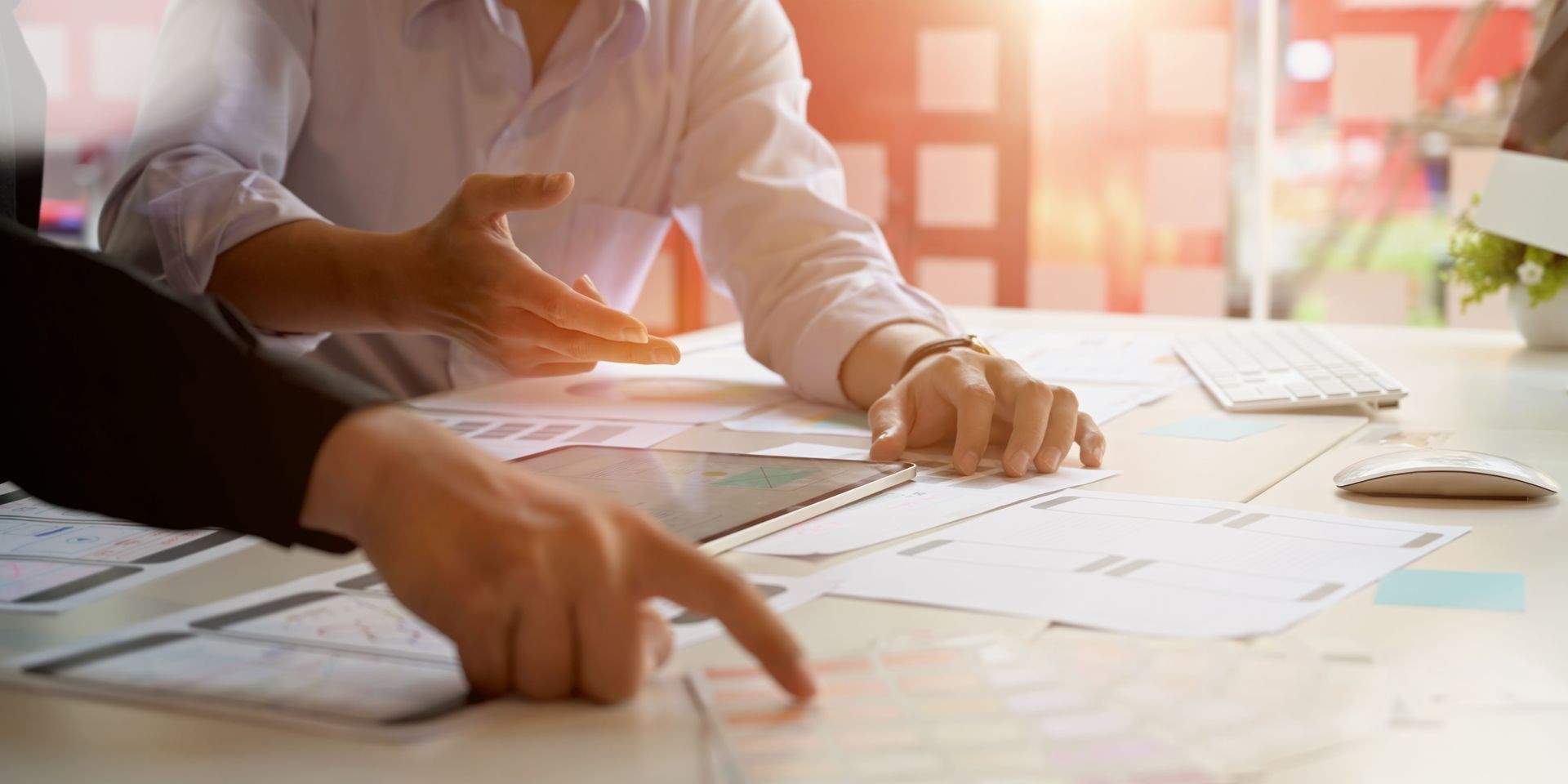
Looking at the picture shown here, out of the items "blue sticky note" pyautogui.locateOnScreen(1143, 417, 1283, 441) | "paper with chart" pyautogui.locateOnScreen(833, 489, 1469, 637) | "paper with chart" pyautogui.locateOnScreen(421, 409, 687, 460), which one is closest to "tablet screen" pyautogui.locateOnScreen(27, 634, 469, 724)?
"paper with chart" pyautogui.locateOnScreen(833, 489, 1469, 637)

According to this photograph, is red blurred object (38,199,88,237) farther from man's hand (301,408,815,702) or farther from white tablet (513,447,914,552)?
man's hand (301,408,815,702)

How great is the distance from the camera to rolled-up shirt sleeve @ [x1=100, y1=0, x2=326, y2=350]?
1.30 meters

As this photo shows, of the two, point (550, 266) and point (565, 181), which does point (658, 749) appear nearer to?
point (565, 181)

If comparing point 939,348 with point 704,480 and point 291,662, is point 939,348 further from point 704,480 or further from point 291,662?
point 291,662

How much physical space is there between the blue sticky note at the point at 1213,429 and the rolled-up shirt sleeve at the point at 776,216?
0.26m

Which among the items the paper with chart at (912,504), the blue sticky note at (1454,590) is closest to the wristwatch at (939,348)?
the paper with chart at (912,504)

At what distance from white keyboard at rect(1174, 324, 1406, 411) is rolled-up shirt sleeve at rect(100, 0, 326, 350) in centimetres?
93

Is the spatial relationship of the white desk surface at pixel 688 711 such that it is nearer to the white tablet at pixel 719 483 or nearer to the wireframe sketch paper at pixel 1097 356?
the white tablet at pixel 719 483

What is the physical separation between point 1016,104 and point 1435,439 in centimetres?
301

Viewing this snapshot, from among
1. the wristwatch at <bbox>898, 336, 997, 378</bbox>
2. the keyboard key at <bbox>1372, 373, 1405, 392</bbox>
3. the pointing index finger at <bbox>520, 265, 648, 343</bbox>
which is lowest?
the keyboard key at <bbox>1372, 373, 1405, 392</bbox>

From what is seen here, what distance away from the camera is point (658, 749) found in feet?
1.69

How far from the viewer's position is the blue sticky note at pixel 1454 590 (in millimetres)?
686

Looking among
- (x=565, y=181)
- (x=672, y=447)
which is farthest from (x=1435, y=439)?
(x=565, y=181)

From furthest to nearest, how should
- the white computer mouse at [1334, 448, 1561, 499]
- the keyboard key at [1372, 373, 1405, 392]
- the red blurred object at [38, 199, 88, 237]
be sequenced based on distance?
the red blurred object at [38, 199, 88, 237] < the keyboard key at [1372, 373, 1405, 392] < the white computer mouse at [1334, 448, 1561, 499]
